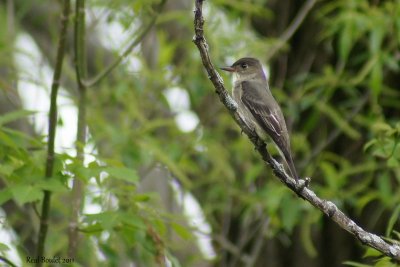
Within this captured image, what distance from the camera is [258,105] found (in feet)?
19.1

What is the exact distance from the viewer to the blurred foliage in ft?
21.1

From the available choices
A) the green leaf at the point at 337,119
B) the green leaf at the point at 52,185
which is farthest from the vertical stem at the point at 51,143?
the green leaf at the point at 337,119

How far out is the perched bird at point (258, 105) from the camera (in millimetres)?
5391

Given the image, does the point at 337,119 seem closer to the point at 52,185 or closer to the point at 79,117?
the point at 79,117

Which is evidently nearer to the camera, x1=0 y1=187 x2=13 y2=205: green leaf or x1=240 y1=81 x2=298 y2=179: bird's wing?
x1=0 y1=187 x2=13 y2=205: green leaf

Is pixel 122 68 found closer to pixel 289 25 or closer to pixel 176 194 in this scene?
pixel 176 194

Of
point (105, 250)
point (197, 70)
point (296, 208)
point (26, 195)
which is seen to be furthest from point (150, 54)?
point (26, 195)

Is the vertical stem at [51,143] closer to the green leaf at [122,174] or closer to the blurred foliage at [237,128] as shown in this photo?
the green leaf at [122,174]

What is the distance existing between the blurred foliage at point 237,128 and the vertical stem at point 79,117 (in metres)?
0.65

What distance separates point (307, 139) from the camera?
772cm

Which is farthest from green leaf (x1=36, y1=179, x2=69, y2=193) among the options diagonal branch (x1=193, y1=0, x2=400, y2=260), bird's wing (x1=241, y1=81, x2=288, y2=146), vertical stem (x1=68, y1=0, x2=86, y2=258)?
bird's wing (x1=241, y1=81, x2=288, y2=146)

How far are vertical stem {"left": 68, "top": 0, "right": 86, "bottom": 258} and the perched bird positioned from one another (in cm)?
106

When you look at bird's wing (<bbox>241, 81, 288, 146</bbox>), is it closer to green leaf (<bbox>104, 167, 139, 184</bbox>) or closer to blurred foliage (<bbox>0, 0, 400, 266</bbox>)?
blurred foliage (<bbox>0, 0, 400, 266</bbox>)

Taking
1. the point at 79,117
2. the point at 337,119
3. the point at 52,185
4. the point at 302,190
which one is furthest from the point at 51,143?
the point at 337,119
